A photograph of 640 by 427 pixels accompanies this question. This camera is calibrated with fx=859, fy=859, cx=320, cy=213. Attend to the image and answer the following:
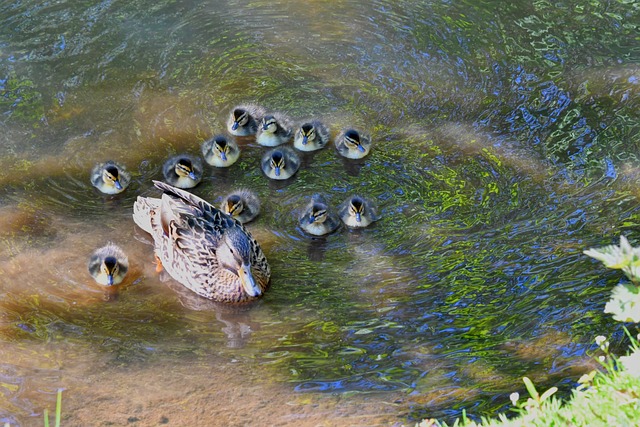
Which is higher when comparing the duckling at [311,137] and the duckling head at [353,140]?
the duckling head at [353,140]

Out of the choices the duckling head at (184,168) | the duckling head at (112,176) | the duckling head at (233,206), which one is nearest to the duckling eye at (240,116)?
the duckling head at (184,168)

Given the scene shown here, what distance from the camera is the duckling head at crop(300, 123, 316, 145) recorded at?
23.8ft

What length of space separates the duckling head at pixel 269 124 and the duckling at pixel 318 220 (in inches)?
45.7

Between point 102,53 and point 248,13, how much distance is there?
1615 millimetres

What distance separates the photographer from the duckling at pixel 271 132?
24.2 feet

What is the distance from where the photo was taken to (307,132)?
7270mm

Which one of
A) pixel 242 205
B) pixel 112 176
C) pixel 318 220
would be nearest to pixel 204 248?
pixel 242 205

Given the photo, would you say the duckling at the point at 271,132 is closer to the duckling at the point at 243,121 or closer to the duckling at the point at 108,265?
the duckling at the point at 243,121

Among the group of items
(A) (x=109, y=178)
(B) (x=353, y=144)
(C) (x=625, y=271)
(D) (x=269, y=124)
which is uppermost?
(C) (x=625, y=271)

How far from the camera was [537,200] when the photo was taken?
20.9 ft

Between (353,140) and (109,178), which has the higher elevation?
(353,140)

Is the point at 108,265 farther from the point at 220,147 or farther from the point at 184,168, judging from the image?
the point at 220,147

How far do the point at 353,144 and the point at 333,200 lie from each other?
1.86ft

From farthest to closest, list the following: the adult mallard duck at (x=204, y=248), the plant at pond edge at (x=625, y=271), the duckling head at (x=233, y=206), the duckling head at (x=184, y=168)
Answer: the duckling head at (x=184, y=168) → the duckling head at (x=233, y=206) → the adult mallard duck at (x=204, y=248) → the plant at pond edge at (x=625, y=271)
